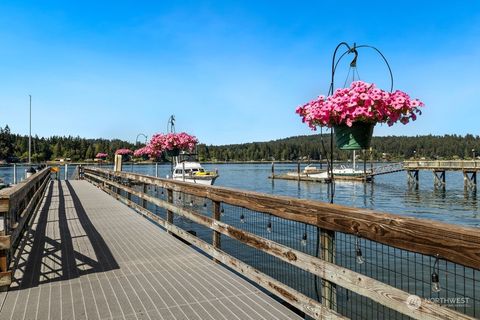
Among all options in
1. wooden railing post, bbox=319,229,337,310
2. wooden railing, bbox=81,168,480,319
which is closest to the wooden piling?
wooden railing, bbox=81,168,480,319

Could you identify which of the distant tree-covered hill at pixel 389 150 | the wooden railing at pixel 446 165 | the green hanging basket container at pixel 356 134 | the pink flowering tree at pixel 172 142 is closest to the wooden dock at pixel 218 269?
the green hanging basket container at pixel 356 134

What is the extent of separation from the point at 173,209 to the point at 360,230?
16.0 ft

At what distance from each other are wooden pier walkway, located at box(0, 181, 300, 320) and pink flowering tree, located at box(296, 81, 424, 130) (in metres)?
1.90

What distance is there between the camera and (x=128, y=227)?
8141 millimetres

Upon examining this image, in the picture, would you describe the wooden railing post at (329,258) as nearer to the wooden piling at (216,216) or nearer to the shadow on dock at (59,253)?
the wooden piling at (216,216)

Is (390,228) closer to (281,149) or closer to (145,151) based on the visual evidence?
(145,151)

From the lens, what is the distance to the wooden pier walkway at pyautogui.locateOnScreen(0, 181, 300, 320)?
11.5 feet

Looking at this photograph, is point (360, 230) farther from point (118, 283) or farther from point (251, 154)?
point (251, 154)

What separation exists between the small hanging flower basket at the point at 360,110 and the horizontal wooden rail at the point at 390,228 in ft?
2.82

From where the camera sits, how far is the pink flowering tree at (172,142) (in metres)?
11.7

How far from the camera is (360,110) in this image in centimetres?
337

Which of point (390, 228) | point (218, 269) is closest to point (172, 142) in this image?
point (218, 269)

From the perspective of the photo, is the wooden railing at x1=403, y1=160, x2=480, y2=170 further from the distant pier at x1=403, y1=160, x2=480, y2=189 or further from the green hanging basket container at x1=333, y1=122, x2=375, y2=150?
the green hanging basket container at x1=333, y1=122, x2=375, y2=150

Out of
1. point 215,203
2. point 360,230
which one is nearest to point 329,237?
point 360,230
